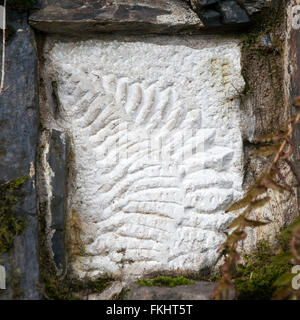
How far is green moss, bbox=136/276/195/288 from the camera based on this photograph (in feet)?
6.39

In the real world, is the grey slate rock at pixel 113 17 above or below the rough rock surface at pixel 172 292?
above

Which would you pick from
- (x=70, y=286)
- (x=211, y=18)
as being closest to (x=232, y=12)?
(x=211, y=18)

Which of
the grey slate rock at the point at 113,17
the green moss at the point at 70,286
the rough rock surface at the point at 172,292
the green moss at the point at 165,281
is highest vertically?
the grey slate rock at the point at 113,17

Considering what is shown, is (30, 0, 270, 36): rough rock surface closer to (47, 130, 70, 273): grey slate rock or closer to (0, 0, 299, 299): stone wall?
(0, 0, 299, 299): stone wall

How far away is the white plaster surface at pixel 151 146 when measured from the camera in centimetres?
207

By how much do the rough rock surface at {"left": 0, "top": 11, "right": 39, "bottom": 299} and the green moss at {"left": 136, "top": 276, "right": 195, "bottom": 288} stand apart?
43 centimetres

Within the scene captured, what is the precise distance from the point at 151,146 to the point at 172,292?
64 cm

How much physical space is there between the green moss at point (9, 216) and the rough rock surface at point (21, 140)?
0.06 ft

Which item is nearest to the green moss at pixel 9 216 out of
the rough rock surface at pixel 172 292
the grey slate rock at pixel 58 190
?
the grey slate rock at pixel 58 190

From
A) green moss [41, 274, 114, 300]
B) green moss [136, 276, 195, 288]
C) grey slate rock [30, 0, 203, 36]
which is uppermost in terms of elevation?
grey slate rock [30, 0, 203, 36]

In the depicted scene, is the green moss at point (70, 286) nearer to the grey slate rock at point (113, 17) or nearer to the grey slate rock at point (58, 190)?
the grey slate rock at point (58, 190)

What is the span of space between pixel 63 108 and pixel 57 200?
1.38 ft

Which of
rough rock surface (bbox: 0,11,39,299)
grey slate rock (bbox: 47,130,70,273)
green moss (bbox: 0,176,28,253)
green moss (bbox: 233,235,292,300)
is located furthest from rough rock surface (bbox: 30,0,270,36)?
green moss (bbox: 233,235,292,300)

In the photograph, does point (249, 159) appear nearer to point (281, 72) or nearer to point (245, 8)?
point (281, 72)
